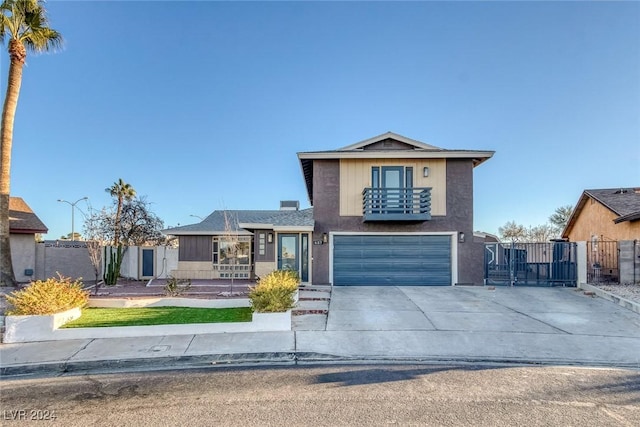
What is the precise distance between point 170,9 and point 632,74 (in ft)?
57.8

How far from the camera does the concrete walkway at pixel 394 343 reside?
6008mm

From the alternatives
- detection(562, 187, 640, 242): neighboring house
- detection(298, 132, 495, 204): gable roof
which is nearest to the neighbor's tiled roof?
detection(562, 187, 640, 242): neighboring house

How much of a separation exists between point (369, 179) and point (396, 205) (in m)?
1.66

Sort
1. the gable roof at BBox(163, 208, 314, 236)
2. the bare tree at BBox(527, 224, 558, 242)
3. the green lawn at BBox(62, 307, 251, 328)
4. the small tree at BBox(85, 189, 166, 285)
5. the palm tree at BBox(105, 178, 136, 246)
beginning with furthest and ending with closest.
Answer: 1. the bare tree at BBox(527, 224, 558, 242)
2. the palm tree at BBox(105, 178, 136, 246)
3. the small tree at BBox(85, 189, 166, 285)
4. the gable roof at BBox(163, 208, 314, 236)
5. the green lawn at BBox(62, 307, 251, 328)

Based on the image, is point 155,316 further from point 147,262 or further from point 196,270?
point 147,262

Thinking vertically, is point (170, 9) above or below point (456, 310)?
above

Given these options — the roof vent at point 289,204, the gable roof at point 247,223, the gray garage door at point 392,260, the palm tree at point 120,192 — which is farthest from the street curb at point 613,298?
the palm tree at point 120,192

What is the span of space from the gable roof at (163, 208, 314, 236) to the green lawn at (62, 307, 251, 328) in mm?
5446

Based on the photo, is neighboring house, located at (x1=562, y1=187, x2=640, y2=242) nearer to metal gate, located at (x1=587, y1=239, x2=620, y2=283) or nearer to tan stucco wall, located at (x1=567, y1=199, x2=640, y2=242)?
tan stucco wall, located at (x1=567, y1=199, x2=640, y2=242)

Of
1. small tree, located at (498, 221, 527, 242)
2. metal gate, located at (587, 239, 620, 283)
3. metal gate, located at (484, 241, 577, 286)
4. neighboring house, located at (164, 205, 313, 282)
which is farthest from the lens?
small tree, located at (498, 221, 527, 242)

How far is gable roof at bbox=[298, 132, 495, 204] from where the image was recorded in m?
14.1

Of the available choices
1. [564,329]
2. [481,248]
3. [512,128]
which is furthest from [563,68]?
[564,329]

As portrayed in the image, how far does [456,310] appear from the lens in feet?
31.2

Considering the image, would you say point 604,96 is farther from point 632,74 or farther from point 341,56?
point 341,56
